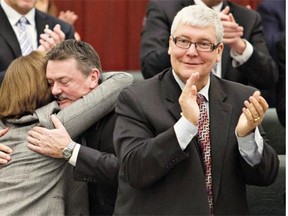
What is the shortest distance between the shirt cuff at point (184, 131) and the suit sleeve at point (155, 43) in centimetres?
95

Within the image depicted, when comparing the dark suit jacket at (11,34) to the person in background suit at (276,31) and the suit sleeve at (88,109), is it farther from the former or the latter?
the person in background suit at (276,31)

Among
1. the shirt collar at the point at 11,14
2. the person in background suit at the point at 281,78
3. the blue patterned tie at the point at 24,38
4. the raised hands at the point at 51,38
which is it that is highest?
the raised hands at the point at 51,38

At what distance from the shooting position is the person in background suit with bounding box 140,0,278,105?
10.7 ft

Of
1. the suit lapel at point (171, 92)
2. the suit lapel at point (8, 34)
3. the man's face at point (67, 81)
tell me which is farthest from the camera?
the suit lapel at point (8, 34)

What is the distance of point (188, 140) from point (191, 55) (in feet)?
0.88

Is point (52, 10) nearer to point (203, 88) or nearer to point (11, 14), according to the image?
point (11, 14)

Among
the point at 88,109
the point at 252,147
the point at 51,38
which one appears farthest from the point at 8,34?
the point at 252,147

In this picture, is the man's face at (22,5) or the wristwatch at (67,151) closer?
the wristwatch at (67,151)

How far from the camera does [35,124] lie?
274 cm

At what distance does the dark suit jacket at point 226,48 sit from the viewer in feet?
10.8

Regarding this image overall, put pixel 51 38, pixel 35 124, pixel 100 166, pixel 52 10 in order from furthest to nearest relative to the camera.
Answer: pixel 52 10 < pixel 51 38 < pixel 35 124 < pixel 100 166

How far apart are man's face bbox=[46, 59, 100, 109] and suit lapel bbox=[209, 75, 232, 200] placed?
479mm

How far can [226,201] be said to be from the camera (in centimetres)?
249

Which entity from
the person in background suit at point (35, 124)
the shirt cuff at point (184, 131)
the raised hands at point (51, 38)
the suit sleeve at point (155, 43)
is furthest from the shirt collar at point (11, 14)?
the shirt cuff at point (184, 131)
